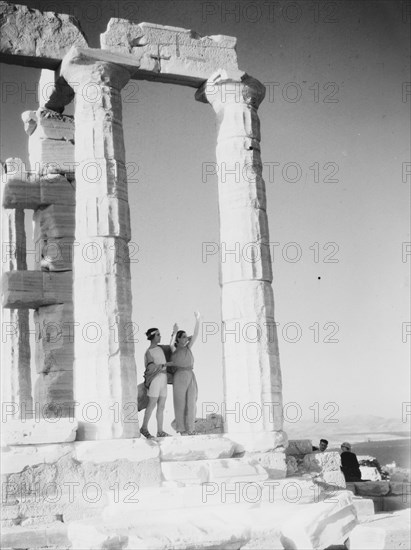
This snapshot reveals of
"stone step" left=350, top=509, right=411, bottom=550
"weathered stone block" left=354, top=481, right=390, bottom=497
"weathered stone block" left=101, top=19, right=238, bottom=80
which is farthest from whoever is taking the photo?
"weathered stone block" left=354, top=481, right=390, bottom=497

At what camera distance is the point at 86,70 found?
47.9 ft

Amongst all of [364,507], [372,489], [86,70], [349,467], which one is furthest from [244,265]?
[349,467]

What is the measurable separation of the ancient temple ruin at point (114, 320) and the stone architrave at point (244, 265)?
27 mm

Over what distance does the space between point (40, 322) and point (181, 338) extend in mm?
3679

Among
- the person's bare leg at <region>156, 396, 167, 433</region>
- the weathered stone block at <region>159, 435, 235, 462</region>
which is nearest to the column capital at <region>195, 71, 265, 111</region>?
the person's bare leg at <region>156, 396, 167, 433</region>

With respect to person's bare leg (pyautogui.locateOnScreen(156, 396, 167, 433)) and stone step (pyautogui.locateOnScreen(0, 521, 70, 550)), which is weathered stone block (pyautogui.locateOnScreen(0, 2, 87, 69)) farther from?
stone step (pyautogui.locateOnScreen(0, 521, 70, 550))

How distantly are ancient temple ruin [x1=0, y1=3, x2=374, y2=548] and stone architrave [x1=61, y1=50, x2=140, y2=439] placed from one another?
0.08ft

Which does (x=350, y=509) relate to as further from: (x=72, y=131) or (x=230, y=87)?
Result: (x=72, y=131)

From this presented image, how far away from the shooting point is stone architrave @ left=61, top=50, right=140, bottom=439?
1340 cm

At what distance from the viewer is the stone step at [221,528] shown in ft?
33.2

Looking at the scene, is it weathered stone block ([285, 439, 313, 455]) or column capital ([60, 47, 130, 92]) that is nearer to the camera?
column capital ([60, 47, 130, 92])

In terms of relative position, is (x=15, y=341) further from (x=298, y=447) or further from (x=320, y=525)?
(x=320, y=525)

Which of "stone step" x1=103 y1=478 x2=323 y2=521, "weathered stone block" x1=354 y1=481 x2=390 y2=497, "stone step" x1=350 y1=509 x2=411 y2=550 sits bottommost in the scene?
"weathered stone block" x1=354 y1=481 x2=390 y2=497

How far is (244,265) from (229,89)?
346 centimetres
